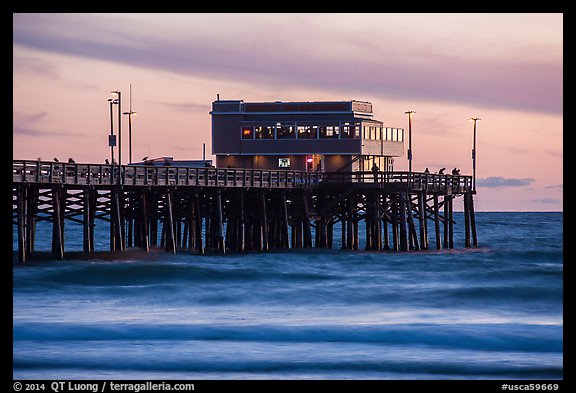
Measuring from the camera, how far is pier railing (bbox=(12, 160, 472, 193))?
138 feet

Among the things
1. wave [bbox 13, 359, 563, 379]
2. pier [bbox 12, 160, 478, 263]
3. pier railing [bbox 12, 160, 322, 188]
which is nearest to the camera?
wave [bbox 13, 359, 563, 379]

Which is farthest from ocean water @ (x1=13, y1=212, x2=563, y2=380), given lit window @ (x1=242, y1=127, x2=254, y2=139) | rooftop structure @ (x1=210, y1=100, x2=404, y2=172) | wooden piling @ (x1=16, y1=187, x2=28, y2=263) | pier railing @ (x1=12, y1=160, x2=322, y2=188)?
lit window @ (x1=242, y1=127, x2=254, y2=139)

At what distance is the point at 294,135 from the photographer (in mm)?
65250

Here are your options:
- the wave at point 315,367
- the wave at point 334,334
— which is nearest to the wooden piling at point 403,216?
the wave at point 334,334

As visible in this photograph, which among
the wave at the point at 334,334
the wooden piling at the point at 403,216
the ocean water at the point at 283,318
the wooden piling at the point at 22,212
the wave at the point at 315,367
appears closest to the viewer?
the wave at the point at 315,367

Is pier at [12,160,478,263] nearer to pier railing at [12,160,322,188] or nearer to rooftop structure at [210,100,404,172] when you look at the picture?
pier railing at [12,160,322,188]

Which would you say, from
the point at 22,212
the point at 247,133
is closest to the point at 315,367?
the point at 22,212

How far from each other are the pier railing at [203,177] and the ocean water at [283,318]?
343cm

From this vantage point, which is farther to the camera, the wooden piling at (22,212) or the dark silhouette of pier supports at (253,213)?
the dark silhouette of pier supports at (253,213)

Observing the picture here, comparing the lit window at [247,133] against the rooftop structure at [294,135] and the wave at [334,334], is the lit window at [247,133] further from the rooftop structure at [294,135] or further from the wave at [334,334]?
the wave at [334,334]

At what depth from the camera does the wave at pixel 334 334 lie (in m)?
25.8

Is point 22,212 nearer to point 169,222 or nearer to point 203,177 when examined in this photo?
point 169,222

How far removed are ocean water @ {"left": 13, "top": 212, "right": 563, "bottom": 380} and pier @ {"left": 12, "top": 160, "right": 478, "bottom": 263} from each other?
1791 millimetres
